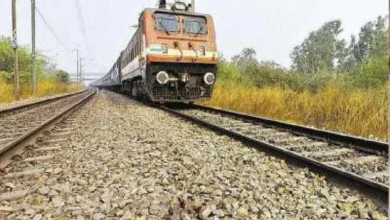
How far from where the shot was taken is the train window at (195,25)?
11.8 metres

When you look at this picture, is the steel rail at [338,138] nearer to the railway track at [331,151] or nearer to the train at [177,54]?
the railway track at [331,151]

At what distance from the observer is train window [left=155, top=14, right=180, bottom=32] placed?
11500 mm

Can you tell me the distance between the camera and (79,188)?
3.27m

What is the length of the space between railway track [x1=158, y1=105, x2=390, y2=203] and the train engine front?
178 inches

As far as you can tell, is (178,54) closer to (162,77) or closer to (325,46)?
(162,77)

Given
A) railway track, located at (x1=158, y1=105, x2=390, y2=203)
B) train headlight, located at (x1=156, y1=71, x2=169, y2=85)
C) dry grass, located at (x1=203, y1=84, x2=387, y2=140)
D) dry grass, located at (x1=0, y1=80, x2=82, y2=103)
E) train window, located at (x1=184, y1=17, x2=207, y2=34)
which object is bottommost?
dry grass, located at (x1=0, y1=80, x2=82, y2=103)

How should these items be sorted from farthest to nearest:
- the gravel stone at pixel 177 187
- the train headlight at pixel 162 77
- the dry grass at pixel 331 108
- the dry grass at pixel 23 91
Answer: the dry grass at pixel 23 91, the train headlight at pixel 162 77, the dry grass at pixel 331 108, the gravel stone at pixel 177 187

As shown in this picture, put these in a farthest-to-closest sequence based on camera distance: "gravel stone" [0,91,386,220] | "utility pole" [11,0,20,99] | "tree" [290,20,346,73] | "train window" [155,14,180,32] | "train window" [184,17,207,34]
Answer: "tree" [290,20,346,73] → "utility pole" [11,0,20,99] → "train window" [184,17,207,34] → "train window" [155,14,180,32] → "gravel stone" [0,91,386,220]

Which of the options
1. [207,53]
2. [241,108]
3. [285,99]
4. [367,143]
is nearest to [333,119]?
[285,99]

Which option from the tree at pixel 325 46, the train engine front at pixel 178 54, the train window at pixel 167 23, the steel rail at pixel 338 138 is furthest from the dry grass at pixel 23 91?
the tree at pixel 325 46

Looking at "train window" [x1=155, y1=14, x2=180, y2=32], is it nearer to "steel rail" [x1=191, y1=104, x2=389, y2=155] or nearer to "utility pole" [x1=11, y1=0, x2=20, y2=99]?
"steel rail" [x1=191, y1=104, x2=389, y2=155]

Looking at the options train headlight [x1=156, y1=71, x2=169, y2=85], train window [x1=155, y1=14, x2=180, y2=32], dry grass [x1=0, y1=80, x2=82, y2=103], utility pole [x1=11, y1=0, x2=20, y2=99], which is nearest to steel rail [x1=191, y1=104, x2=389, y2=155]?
train headlight [x1=156, y1=71, x2=169, y2=85]

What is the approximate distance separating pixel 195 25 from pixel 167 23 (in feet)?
2.94

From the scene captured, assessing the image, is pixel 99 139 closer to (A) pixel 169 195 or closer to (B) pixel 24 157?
(B) pixel 24 157
